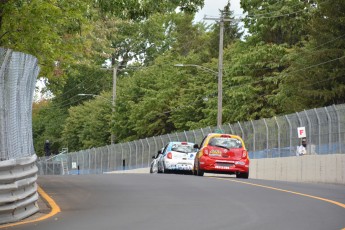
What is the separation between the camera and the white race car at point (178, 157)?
37.2 meters

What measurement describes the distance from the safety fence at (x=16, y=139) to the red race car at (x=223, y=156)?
49.1 ft

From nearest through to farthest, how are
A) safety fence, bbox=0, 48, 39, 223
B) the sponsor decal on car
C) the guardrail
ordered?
the guardrail
safety fence, bbox=0, 48, 39, 223
the sponsor decal on car

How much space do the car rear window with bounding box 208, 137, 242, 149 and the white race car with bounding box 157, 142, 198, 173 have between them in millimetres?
5663

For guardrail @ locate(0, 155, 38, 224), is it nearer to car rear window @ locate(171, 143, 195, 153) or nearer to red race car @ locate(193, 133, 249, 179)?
red race car @ locate(193, 133, 249, 179)

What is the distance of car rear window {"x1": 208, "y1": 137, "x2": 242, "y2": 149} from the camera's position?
1237 inches

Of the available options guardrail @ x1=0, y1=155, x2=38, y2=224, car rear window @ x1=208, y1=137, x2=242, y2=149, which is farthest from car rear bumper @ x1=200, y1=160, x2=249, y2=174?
guardrail @ x1=0, y1=155, x2=38, y2=224

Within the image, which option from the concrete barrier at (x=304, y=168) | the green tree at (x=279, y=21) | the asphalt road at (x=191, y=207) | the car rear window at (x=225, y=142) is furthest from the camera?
the green tree at (x=279, y=21)

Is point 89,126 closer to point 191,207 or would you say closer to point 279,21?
point 279,21

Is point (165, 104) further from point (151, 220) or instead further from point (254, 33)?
point (151, 220)

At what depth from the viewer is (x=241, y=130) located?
4319 centimetres

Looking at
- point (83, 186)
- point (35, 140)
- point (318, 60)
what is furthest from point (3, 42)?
point (35, 140)

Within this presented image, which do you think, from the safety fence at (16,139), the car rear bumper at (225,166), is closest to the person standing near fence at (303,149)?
the car rear bumper at (225,166)

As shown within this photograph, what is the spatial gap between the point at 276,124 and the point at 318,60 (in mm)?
20965

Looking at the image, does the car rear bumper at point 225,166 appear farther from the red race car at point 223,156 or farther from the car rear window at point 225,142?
the car rear window at point 225,142
